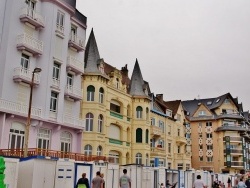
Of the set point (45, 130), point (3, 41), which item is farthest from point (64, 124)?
point (3, 41)

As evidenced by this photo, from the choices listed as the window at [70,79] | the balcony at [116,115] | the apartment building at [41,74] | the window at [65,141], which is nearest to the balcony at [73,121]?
the apartment building at [41,74]

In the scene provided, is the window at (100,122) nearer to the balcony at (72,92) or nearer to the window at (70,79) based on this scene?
the balcony at (72,92)

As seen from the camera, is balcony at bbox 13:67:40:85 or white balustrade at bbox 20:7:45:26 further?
white balustrade at bbox 20:7:45:26

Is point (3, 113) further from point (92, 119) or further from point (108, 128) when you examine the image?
point (108, 128)

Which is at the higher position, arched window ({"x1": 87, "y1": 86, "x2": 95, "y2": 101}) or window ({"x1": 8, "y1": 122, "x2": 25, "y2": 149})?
arched window ({"x1": 87, "y1": 86, "x2": 95, "y2": 101})

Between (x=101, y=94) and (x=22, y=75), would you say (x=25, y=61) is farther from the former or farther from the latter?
(x=101, y=94)

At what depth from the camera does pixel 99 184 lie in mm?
16953

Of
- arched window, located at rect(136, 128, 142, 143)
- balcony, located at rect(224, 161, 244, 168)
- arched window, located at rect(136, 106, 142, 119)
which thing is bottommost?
balcony, located at rect(224, 161, 244, 168)

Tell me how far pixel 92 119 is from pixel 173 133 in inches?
903

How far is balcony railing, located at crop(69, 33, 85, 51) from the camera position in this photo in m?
33.0

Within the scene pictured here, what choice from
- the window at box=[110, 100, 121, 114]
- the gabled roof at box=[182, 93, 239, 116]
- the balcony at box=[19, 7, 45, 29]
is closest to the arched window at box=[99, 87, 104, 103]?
the window at box=[110, 100, 121, 114]

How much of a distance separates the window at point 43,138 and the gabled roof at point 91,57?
1079 centimetres

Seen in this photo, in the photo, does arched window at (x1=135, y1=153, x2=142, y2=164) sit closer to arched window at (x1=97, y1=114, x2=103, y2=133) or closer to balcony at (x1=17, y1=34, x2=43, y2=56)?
arched window at (x1=97, y1=114, x2=103, y2=133)

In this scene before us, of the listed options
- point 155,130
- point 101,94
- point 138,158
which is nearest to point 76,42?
point 101,94
